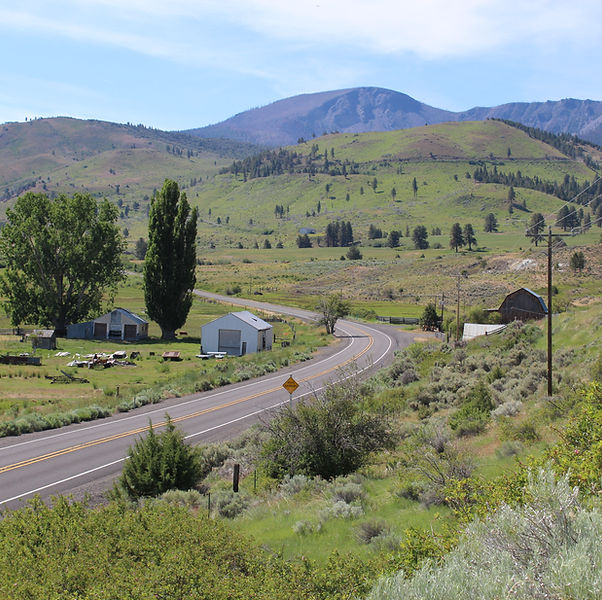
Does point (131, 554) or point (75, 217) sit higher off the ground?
point (75, 217)

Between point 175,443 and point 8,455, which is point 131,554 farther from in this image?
point 8,455

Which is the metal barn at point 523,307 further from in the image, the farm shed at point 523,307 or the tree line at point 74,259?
the tree line at point 74,259

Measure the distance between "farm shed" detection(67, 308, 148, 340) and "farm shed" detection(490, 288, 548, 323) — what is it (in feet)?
124

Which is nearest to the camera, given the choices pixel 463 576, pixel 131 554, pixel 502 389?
pixel 463 576

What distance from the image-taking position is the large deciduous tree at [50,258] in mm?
61500

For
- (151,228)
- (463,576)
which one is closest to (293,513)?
(463,576)

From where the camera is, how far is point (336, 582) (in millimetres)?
7746

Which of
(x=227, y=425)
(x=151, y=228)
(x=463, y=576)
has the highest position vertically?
(x=151, y=228)

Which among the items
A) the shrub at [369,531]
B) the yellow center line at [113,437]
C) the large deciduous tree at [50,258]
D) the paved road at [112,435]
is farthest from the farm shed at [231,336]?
the shrub at [369,531]

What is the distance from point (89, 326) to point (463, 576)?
2516 inches

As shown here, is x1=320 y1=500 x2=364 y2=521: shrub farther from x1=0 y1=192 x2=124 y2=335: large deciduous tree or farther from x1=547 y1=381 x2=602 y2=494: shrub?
x1=0 y1=192 x2=124 y2=335: large deciduous tree

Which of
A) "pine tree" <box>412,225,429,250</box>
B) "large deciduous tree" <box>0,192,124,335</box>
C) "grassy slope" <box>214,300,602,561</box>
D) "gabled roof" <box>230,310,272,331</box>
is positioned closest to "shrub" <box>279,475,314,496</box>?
"grassy slope" <box>214,300,602,561</box>

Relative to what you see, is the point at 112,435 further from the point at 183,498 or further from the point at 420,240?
the point at 420,240

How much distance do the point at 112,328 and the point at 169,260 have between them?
10.6 metres
